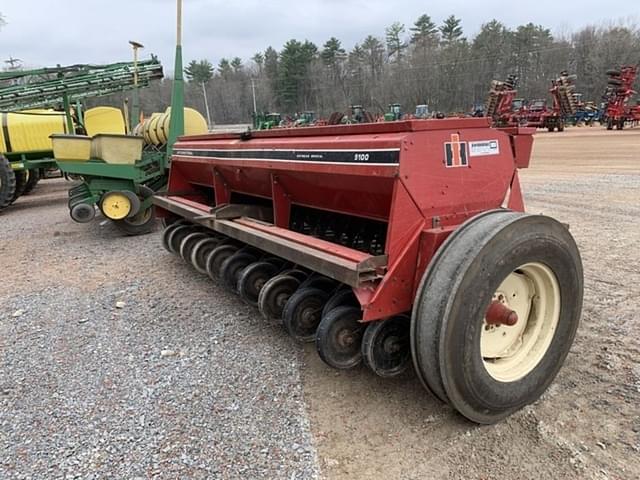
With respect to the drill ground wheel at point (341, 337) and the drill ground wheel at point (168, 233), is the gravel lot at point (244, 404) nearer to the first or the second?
the drill ground wheel at point (341, 337)

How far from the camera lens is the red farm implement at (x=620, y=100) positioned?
2423 centimetres

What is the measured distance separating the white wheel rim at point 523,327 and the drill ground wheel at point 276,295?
4.35 ft

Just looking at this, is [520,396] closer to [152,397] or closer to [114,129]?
[152,397]

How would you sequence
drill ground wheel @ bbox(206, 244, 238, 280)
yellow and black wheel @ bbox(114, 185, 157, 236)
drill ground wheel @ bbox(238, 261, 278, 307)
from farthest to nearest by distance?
yellow and black wheel @ bbox(114, 185, 157, 236)
drill ground wheel @ bbox(206, 244, 238, 280)
drill ground wheel @ bbox(238, 261, 278, 307)

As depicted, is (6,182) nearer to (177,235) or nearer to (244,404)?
(177,235)

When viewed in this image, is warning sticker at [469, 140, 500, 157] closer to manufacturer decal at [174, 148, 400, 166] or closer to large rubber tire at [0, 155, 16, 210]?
manufacturer decal at [174, 148, 400, 166]

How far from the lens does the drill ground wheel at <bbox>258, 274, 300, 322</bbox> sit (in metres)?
3.18

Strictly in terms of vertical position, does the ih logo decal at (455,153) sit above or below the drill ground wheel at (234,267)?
above

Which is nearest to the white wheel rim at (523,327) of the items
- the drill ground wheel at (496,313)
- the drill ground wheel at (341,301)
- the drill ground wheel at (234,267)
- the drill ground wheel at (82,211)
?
the drill ground wheel at (496,313)

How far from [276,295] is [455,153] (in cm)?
147

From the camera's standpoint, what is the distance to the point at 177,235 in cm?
504

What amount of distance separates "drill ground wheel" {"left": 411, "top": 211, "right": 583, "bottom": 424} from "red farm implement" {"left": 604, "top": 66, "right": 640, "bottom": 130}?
26.4 m

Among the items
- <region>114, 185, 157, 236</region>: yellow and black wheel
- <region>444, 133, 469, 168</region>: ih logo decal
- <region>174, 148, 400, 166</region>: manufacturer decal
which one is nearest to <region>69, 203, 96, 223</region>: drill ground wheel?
<region>114, 185, 157, 236</region>: yellow and black wheel

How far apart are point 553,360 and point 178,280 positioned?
136 inches
